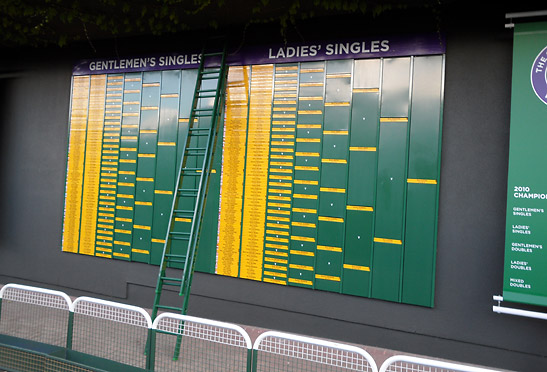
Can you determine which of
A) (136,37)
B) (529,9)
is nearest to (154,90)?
(136,37)

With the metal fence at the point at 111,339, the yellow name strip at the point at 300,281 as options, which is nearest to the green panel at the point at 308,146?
the yellow name strip at the point at 300,281

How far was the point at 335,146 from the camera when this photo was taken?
15.9 feet

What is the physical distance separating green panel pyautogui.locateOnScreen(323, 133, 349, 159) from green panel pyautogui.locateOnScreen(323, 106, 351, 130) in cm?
10

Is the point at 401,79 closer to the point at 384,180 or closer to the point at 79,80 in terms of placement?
the point at 384,180

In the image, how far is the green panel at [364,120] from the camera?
469 centimetres

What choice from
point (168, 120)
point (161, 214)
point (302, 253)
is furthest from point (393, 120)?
point (161, 214)

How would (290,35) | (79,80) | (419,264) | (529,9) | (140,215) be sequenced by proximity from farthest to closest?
1. (79,80)
2. (140,215)
3. (290,35)
4. (419,264)
5. (529,9)

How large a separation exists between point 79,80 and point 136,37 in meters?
1.13

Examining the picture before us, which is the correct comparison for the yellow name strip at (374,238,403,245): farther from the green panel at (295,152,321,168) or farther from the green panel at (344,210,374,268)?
the green panel at (295,152,321,168)

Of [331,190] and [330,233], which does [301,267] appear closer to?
[330,233]

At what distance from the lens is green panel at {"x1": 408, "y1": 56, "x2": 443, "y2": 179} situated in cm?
445

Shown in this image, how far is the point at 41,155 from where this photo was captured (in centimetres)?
663

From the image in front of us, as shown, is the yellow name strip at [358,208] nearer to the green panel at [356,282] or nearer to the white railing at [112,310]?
the green panel at [356,282]

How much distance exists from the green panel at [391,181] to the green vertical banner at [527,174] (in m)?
1.01
